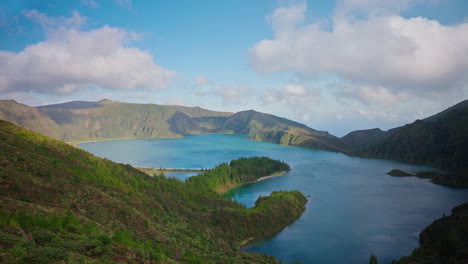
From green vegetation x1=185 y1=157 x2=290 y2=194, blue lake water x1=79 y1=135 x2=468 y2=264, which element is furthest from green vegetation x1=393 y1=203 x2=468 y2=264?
green vegetation x1=185 y1=157 x2=290 y2=194

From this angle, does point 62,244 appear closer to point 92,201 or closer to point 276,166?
point 92,201

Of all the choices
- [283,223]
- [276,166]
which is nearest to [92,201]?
[283,223]

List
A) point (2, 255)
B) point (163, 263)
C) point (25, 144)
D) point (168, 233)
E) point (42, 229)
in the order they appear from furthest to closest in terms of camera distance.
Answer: point (25, 144) < point (168, 233) < point (163, 263) < point (42, 229) < point (2, 255)

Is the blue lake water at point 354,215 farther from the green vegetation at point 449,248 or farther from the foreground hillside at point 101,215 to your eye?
the green vegetation at point 449,248

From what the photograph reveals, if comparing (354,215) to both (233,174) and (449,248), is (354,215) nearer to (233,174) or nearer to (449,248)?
(449,248)

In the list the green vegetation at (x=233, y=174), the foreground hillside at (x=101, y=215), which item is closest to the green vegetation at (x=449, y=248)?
the foreground hillside at (x=101, y=215)

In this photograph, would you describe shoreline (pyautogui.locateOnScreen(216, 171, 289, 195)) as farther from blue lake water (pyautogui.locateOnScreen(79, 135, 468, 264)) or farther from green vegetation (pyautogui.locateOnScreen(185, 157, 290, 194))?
blue lake water (pyautogui.locateOnScreen(79, 135, 468, 264))

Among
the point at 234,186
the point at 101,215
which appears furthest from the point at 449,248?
the point at 234,186

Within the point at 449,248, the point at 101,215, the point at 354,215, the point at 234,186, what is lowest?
the point at 234,186
